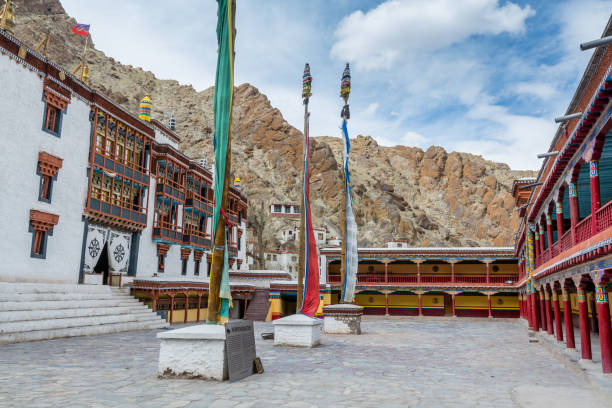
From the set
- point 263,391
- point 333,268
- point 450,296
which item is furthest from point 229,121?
point 450,296

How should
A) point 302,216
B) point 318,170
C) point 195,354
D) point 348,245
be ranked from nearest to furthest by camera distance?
point 195,354 < point 302,216 < point 348,245 < point 318,170

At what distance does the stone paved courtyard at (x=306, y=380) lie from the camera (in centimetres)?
702

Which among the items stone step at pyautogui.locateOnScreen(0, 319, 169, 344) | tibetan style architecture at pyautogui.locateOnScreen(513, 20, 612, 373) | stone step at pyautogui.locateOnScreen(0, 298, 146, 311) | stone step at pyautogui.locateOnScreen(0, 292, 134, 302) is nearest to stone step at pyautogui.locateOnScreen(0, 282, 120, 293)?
stone step at pyautogui.locateOnScreen(0, 292, 134, 302)

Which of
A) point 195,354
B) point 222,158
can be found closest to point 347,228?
point 222,158

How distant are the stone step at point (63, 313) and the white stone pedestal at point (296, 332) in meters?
8.12

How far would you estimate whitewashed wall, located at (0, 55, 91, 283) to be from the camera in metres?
17.9

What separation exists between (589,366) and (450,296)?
96.9 feet

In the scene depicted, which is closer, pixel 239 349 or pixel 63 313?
pixel 239 349

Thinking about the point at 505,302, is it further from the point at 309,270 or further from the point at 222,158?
the point at 222,158

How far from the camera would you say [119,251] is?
2464 cm

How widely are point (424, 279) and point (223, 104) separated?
1266 inches

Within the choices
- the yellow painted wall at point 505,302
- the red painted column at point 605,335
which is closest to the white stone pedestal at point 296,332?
the red painted column at point 605,335

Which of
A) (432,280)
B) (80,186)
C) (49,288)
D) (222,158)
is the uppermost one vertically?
(80,186)

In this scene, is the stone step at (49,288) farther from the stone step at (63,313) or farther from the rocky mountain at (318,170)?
the rocky mountain at (318,170)
